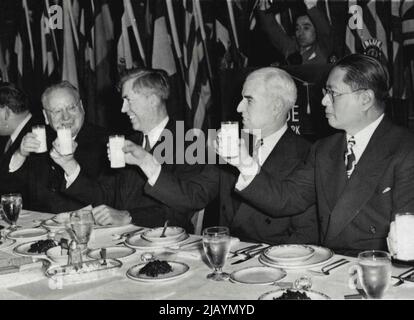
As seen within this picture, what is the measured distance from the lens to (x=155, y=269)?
6.13ft

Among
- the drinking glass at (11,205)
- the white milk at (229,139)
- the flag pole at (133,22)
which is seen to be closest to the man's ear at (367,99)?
the white milk at (229,139)

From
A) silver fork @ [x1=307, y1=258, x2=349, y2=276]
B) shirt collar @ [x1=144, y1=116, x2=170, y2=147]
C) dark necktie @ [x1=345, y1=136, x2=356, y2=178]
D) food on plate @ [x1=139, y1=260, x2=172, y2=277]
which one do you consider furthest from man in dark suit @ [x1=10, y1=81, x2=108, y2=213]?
silver fork @ [x1=307, y1=258, x2=349, y2=276]

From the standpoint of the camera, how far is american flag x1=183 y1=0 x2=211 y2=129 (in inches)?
207

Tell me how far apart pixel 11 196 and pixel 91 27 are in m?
4.11

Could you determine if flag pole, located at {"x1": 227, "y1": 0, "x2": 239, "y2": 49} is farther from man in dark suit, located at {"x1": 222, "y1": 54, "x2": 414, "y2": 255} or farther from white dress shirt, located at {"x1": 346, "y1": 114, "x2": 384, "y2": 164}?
white dress shirt, located at {"x1": 346, "y1": 114, "x2": 384, "y2": 164}

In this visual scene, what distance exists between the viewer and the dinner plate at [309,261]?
1900 mm

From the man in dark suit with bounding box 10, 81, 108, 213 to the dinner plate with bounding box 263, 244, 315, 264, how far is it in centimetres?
224

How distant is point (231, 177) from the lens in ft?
10.4

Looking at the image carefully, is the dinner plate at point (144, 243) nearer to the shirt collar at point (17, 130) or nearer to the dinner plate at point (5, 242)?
the dinner plate at point (5, 242)

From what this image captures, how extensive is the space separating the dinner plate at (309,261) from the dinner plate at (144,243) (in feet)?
1.60

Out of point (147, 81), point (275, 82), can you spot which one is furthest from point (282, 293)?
point (147, 81)

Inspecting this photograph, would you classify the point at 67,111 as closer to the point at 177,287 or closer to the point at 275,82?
the point at 275,82

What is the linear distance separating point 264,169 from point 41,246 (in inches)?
54.3
